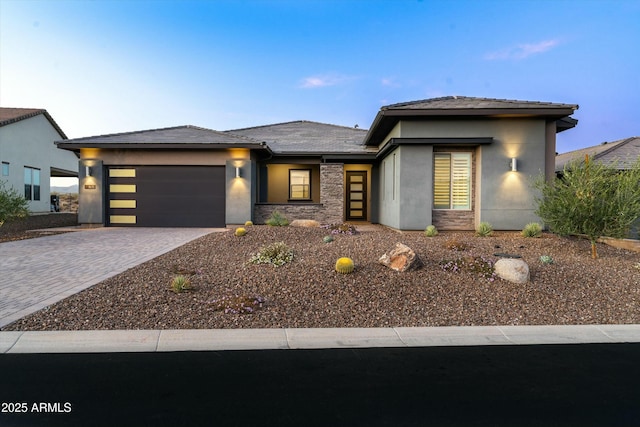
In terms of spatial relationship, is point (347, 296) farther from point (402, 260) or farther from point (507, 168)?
point (507, 168)

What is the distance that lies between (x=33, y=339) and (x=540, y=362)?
19.3ft

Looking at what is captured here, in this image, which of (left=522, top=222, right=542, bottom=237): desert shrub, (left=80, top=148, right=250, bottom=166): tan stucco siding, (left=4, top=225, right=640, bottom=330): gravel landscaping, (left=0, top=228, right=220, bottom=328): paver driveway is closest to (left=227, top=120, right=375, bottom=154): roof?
(left=80, top=148, right=250, bottom=166): tan stucco siding

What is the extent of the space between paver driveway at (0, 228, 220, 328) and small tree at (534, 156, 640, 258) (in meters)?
10.6

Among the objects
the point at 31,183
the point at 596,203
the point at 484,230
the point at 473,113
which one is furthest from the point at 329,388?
the point at 31,183

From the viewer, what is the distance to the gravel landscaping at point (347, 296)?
4.88m

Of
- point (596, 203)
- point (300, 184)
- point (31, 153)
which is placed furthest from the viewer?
point (31, 153)

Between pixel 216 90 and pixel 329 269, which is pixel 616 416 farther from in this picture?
pixel 216 90

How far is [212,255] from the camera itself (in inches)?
344

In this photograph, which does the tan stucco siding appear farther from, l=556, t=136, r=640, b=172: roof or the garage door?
l=556, t=136, r=640, b=172: roof

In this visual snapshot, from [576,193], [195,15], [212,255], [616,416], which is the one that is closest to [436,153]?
[576,193]

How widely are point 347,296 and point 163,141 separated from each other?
1338cm

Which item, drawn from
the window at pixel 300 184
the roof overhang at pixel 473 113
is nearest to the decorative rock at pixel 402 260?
the roof overhang at pixel 473 113

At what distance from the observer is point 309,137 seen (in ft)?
70.0

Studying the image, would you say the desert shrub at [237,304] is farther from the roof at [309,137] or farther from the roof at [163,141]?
the roof at [309,137]
